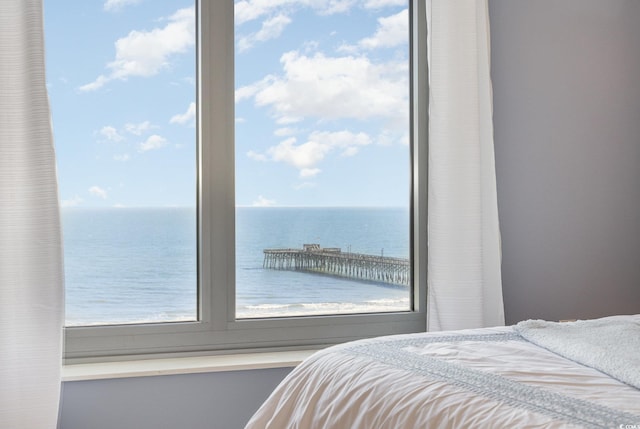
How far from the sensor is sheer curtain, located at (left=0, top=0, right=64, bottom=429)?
7.26 ft

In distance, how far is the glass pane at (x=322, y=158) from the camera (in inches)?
109

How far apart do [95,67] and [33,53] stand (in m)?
0.36

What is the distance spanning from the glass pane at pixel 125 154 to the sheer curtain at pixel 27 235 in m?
0.30

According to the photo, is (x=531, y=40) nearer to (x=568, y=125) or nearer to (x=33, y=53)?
(x=568, y=125)

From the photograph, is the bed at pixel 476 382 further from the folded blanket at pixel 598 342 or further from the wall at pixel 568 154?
the wall at pixel 568 154

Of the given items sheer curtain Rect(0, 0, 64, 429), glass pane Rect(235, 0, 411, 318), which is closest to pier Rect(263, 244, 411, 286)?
glass pane Rect(235, 0, 411, 318)

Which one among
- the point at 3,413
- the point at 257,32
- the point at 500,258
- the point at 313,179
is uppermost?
the point at 257,32

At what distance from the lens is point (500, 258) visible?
2785mm

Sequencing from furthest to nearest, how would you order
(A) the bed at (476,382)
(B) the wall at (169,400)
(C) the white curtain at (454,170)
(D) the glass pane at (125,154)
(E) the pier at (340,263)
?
(E) the pier at (340,263), (C) the white curtain at (454,170), (D) the glass pane at (125,154), (B) the wall at (169,400), (A) the bed at (476,382)

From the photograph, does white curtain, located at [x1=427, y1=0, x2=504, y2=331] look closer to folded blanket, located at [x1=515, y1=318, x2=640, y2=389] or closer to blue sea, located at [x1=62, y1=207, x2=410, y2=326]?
blue sea, located at [x1=62, y1=207, x2=410, y2=326]

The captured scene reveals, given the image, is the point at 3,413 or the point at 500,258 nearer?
the point at 3,413

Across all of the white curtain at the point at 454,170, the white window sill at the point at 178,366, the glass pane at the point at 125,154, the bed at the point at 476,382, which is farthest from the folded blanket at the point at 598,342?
the glass pane at the point at 125,154

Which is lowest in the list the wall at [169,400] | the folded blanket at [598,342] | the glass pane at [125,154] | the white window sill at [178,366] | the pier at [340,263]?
the wall at [169,400]

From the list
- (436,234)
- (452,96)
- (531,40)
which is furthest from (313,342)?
(531,40)
